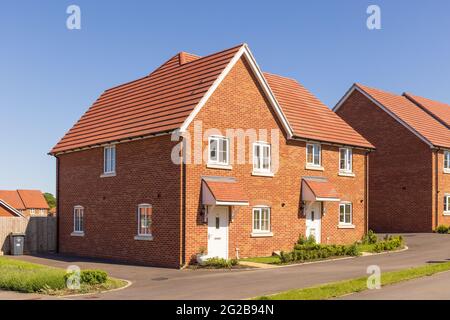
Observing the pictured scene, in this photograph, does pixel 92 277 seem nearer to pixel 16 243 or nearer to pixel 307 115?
pixel 16 243

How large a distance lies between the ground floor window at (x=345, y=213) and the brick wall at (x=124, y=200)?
1151cm

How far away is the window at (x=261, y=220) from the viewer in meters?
27.4

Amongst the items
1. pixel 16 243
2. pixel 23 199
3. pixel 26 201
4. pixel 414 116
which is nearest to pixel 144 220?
pixel 16 243

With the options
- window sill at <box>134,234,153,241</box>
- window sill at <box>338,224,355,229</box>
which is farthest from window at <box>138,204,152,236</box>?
window sill at <box>338,224,355,229</box>

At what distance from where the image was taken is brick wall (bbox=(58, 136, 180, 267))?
2491 centimetres

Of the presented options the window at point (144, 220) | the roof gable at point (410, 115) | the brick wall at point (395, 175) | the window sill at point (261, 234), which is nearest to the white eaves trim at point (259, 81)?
the window at point (144, 220)

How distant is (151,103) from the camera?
94.6 feet

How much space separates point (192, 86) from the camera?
27000 mm

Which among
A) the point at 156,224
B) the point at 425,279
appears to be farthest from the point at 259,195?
the point at 425,279

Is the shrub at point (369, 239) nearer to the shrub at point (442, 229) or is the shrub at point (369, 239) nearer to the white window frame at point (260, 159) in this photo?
the shrub at point (442, 229)

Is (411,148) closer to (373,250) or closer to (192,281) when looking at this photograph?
(373,250)

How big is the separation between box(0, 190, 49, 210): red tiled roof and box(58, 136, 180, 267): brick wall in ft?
237

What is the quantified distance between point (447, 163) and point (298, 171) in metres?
16.9
